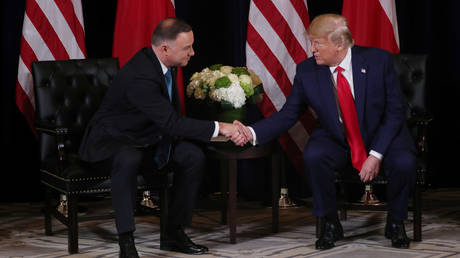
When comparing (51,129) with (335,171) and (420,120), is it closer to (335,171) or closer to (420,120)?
(335,171)

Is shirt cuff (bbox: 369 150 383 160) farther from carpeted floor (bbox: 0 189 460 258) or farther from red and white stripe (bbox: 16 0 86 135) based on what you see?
red and white stripe (bbox: 16 0 86 135)

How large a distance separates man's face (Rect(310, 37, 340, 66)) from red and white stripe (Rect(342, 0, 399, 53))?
1005 mm

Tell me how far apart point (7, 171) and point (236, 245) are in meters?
2.10

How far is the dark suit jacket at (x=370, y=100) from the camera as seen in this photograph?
4.11 meters

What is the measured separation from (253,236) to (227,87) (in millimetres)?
857

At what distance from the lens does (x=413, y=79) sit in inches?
181

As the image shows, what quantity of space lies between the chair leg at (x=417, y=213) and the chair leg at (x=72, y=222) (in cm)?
175

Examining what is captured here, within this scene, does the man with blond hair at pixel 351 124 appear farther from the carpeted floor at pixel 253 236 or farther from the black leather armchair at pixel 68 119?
the black leather armchair at pixel 68 119

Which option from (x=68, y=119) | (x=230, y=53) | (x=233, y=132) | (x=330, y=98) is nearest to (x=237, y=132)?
(x=233, y=132)

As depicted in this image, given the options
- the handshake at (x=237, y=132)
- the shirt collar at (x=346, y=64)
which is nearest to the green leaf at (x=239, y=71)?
the handshake at (x=237, y=132)

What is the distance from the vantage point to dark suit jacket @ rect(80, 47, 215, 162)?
154 inches

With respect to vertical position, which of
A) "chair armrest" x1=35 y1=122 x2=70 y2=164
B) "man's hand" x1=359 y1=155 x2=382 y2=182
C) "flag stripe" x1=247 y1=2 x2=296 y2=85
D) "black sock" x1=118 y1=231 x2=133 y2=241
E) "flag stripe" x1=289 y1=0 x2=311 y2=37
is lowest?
"black sock" x1=118 y1=231 x2=133 y2=241

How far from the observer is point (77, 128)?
14.8 ft

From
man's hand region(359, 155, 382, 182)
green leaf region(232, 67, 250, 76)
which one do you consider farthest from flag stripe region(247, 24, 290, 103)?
man's hand region(359, 155, 382, 182)
